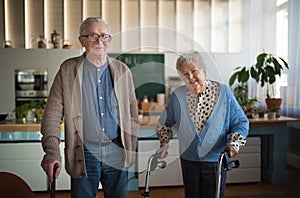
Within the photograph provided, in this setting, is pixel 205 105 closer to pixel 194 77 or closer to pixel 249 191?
pixel 194 77

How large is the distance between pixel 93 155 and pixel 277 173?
2.66 metres

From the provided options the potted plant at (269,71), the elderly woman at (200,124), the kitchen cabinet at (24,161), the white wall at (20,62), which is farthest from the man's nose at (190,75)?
the white wall at (20,62)

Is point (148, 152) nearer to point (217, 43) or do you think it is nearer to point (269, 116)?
point (269, 116)

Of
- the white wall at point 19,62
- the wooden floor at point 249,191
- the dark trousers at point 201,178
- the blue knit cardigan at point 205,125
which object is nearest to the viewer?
the blue knit cardigan at point 205,125

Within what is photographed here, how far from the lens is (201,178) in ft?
5.58

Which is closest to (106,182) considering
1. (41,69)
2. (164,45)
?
(164,45)

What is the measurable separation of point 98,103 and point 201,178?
2.07 feet

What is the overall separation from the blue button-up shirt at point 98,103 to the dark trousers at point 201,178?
0.45m

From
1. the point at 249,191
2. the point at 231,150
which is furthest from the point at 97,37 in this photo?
the point at 249,191

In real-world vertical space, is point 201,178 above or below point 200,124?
below

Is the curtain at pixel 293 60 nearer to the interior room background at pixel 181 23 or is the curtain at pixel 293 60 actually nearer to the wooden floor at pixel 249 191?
the interior room background at pixel 181 23

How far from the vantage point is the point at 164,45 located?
115 cm

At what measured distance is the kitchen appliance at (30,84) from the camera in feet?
15.5

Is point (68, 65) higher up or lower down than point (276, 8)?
lower down
